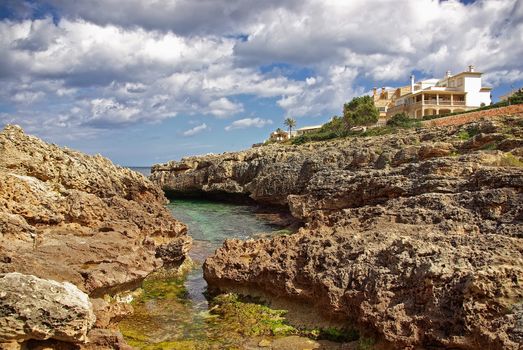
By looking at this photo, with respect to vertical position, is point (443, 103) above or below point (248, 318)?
above

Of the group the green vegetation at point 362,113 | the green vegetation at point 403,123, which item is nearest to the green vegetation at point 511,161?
the green vegetation at point 403,123

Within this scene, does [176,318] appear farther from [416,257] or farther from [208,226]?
[208,226]

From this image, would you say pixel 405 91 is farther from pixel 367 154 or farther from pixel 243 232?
pixel 243 232

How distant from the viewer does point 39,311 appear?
849 centimetres

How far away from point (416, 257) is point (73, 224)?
12.2m

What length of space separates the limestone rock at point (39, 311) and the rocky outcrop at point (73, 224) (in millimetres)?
2892

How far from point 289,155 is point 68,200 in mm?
39847

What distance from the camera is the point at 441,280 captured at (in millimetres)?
10359

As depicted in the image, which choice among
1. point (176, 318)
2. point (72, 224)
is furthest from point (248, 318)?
point (72, 224)

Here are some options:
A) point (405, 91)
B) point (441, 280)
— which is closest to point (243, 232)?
point (441, 280)

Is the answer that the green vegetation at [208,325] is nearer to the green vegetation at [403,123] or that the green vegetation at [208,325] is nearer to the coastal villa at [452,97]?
the green vegetation at [403,123]

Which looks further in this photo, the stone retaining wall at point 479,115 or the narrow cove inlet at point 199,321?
the stone retaining wall at point 479,115

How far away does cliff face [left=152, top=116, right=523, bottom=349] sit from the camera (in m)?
9.46

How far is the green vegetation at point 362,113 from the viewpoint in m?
78.1
